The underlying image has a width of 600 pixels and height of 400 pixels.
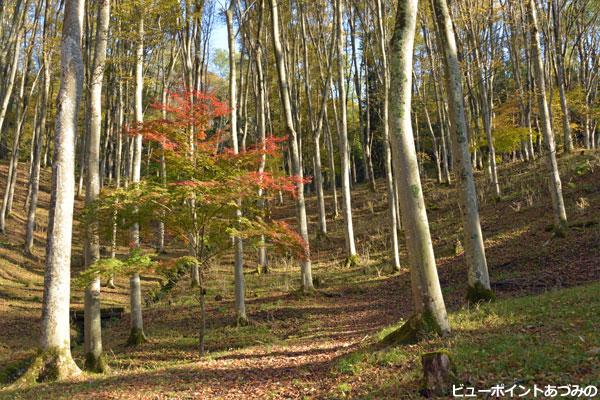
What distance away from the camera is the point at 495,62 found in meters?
18.0

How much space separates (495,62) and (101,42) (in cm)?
1492

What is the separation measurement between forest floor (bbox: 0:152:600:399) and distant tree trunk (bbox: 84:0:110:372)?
2.06 ft

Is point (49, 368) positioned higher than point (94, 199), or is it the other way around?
point (94, 199)

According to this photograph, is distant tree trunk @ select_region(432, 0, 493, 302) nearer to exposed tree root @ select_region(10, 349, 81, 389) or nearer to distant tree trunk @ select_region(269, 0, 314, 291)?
distant tree trunk @ select_region(269, 0, 314, 291)

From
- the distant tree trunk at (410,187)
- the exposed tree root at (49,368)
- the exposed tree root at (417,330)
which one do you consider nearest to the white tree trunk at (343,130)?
the distant tree trunk at (410,187)

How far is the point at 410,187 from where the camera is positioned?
5.91m

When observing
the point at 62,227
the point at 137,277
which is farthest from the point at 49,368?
the point at 137,277

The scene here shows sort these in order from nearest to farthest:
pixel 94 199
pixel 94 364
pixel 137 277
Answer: pixel 94 364 → pixel 94 199 → pixel 137 277

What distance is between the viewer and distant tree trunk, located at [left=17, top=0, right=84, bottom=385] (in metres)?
6.85

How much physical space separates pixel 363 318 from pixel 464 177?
440 centimetres

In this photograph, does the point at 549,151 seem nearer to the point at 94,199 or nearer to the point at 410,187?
the point at 410,187

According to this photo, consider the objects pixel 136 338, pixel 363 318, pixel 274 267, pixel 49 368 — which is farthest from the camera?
pixel 274 267

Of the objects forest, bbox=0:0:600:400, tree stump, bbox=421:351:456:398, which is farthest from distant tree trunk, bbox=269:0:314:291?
tree stump, bbox=421:351:456:398

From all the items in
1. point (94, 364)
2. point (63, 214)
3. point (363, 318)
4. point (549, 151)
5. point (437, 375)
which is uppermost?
point (549, 151)
